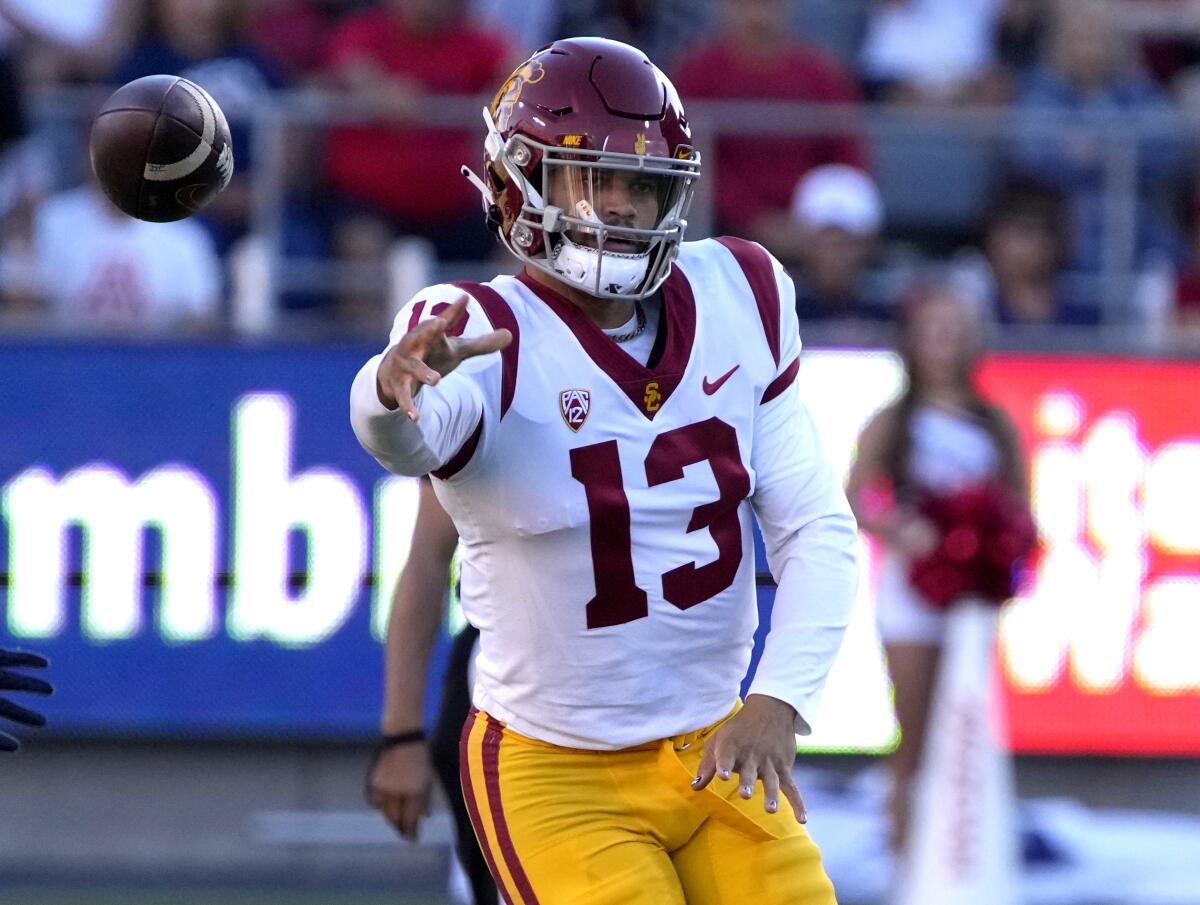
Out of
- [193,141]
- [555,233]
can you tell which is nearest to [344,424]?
[193,141]

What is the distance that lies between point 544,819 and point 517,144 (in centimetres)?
107

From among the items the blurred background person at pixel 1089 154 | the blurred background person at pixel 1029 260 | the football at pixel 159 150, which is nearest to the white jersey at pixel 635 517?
the football at pixel 159 150

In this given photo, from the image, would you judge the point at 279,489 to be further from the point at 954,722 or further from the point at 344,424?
the point at 954,722

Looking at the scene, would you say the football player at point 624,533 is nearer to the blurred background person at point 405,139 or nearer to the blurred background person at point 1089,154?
the blurred background person at point 405,139

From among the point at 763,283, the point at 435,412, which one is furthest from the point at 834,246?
the point at 435,412

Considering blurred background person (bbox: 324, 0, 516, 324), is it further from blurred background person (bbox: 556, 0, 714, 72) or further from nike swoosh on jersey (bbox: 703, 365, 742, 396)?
nike swoosh on jersey (bbox: 703, 365, 742, 396)

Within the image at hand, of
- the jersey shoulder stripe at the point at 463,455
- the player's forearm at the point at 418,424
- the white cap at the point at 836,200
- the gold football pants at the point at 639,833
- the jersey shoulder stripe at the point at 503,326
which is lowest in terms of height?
the gold football pants at the point at 639,833

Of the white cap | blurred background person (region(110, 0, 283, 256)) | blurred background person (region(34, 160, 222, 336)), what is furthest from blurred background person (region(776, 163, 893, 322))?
blurred background person (region(34, 160, 222, 336))

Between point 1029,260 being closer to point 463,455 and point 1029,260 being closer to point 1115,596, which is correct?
point 1115,596

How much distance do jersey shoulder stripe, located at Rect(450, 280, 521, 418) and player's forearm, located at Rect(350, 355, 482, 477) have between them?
0.09 meters

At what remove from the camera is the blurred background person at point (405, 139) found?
8.12 meters

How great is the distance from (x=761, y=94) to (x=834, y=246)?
0.84 m

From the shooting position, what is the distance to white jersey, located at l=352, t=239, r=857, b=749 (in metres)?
3.19

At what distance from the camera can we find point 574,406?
3203 millimetres
